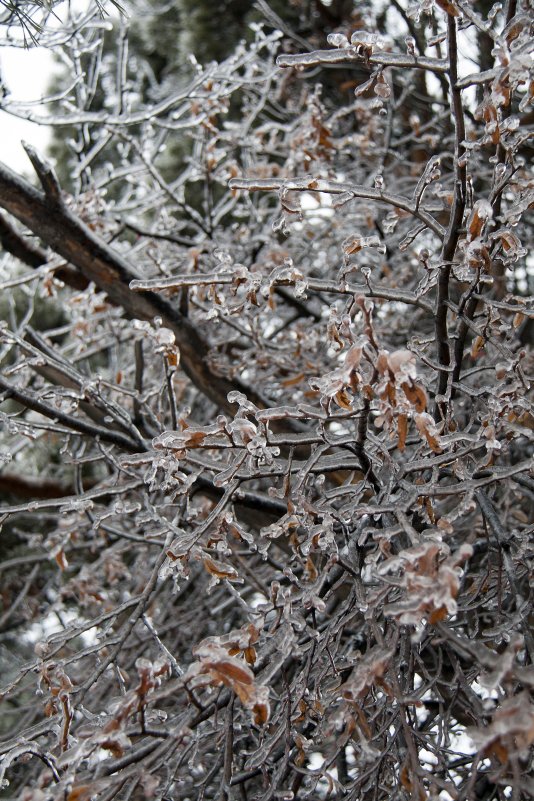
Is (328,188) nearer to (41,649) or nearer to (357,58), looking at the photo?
(357,58)

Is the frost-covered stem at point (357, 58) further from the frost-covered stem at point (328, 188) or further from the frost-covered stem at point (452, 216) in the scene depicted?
the frost-covered stem at point (328, 188)

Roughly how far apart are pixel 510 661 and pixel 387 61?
105 centimetres

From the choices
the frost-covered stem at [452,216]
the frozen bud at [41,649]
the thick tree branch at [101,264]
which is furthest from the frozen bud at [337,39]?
the frozen bud at [41,649]

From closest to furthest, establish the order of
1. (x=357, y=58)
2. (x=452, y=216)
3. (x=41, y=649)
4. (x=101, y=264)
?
(x=357, y=58) → (x=452, y=216) → (x=41, y=649) → (x=101, y=264)

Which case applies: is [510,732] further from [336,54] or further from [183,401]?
[183,401]

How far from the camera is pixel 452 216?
1478 millimetres

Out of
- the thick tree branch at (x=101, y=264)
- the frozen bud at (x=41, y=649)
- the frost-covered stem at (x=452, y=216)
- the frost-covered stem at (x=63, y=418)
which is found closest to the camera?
the frost-covered stem at (x=452, y=216)

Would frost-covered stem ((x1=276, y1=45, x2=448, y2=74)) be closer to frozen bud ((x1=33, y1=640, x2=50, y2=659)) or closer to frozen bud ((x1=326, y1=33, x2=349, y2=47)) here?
frozen bud ((x1=326, y1=33, x2=349, y2=47))

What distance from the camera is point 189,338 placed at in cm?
266

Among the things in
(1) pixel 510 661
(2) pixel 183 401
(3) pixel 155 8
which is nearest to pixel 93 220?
A: (2) pixel 183 401

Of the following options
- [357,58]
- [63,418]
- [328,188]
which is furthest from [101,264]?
[357,58]

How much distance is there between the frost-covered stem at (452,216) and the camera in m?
1.33

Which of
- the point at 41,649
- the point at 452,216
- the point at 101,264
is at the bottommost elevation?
the point at 41,649

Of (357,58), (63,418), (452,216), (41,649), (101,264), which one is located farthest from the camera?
(101,264)
